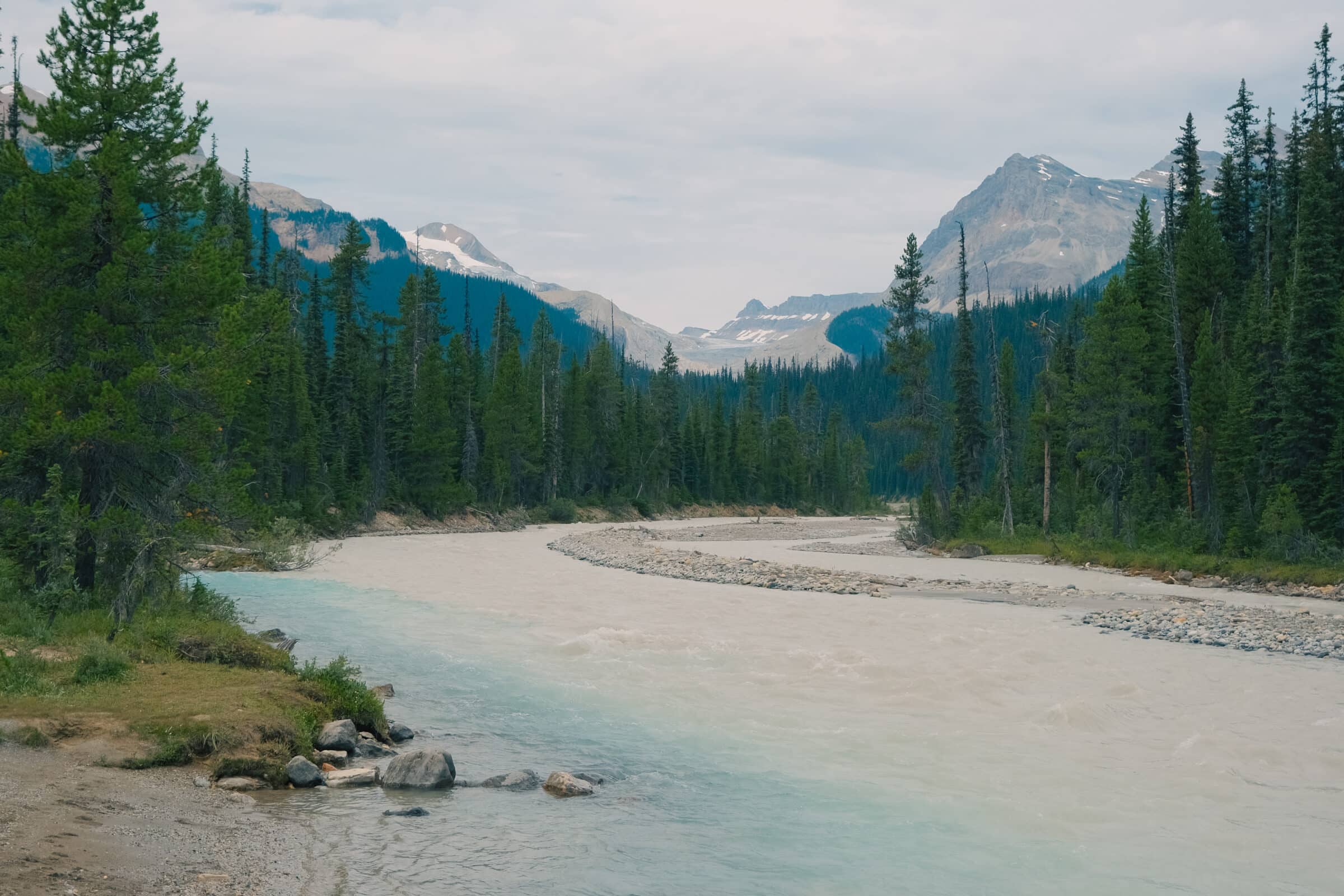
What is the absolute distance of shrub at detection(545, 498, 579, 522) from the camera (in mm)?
80875

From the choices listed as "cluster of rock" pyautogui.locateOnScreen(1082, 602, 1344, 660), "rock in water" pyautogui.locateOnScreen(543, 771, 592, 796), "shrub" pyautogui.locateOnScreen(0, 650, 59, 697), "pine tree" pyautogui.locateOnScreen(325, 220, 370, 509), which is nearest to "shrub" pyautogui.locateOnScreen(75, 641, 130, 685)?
"shrub" pyautogui.locateOnScreen(0, 650, 59, 697)

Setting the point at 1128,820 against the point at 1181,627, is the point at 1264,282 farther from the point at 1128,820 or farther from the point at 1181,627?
the point at 1128,820

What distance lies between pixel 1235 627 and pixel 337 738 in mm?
21088

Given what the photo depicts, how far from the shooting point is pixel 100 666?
11914 mm

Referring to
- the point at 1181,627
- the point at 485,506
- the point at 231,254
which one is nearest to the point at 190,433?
the point at 231,254

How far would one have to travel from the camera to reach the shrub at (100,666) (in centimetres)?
1173

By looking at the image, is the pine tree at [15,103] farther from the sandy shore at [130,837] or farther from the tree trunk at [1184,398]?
the tree trunk at [1184,398]

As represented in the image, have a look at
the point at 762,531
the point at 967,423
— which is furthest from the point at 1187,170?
the point at 762,531

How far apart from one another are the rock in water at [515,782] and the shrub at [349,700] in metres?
2.41

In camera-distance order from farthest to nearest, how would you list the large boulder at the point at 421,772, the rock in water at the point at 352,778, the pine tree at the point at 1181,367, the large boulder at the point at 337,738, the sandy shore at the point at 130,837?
the pine tree at the point at 1181,367 < the large boulder at the point at 337,738 < the large boulder at the point at 421,772 < the rock in water at the point at 352,778 < the sandy shore at the point at 130,837

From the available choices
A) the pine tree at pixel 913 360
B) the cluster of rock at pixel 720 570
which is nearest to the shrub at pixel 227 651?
the cluster of rock at pixel 720 570

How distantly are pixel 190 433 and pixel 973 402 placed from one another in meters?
58.5

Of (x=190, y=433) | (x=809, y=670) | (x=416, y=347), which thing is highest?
(x=416, y=347)

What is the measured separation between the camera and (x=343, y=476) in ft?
198
